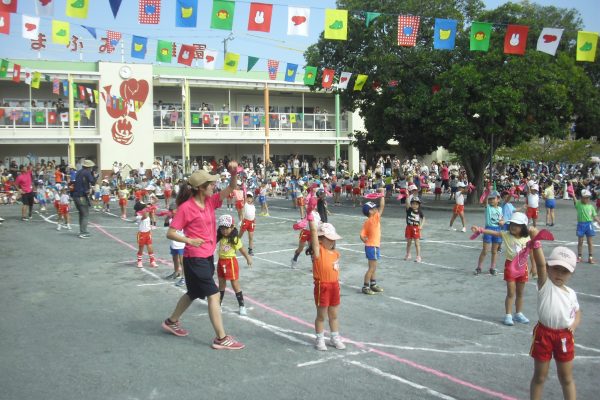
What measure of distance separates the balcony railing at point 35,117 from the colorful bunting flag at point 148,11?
20713 mm

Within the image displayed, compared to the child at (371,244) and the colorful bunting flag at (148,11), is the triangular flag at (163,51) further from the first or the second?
the child at (371,244)

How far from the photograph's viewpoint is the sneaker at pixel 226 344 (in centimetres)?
671

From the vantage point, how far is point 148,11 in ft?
49.2

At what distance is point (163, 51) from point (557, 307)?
17942 mm

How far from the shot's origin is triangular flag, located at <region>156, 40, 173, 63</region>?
2025 centimetres

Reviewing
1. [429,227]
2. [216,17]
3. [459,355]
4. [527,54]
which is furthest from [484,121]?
[459,355]

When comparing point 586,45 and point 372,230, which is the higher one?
point 586,45

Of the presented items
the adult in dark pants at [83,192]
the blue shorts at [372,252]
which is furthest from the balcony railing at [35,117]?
the blue shorts at [372,252]

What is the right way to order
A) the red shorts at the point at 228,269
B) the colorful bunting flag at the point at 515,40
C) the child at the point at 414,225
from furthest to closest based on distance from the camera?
the colorful bunting flag at the point at 515,40, the child at the point at 414,225, the red shorts at the point at 228,269

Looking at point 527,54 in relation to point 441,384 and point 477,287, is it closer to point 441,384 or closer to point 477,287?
A: point 477,287

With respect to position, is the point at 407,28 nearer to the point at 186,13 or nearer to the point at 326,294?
the point at 186,13

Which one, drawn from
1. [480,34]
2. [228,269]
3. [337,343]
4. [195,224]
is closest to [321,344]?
[337,343]

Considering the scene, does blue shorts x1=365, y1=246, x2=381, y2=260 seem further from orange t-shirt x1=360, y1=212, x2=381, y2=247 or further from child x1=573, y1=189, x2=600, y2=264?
child x1=573, y1=189, x2=600, y2=264

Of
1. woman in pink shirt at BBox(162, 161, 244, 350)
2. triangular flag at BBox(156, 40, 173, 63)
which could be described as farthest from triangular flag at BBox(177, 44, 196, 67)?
woman in pink shirt at BBox(162, 161, 244, 350)
